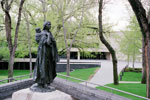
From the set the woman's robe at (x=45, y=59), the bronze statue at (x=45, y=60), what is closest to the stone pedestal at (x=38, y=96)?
the bronze statue at (x=45, y=60)

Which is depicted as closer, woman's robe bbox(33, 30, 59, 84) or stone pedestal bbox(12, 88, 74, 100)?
stone pedestal bbox(12, 88, 74, 100)

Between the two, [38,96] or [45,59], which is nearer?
[38,96]

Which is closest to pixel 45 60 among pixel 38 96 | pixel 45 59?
pixel 45 59

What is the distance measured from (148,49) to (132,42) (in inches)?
524

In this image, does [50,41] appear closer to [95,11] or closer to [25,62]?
[95,11]

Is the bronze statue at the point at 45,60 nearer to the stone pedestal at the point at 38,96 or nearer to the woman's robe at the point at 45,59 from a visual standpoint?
the woman's robe at the point at 45,59

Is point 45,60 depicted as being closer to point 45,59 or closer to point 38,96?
point 45,59

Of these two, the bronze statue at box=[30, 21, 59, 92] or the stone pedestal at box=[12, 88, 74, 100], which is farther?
the bronze statue at box=[30, 21, 59, 92]

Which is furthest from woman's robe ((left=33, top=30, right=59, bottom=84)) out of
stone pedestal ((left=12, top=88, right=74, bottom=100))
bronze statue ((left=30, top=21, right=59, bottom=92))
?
stone pedestal ((left=12, top=88, right=74, bottom=100))

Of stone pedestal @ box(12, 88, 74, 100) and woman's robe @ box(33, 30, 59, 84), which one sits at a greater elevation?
woman's robe @ box(33, 30, 59, 84)

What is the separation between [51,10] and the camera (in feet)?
47.5

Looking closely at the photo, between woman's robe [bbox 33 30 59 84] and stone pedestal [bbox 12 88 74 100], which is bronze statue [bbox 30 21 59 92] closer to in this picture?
woman's robe [bbox 33 30 59 84]

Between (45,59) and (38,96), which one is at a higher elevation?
(45,59)

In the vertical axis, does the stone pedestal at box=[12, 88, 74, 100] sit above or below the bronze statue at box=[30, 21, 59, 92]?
below
